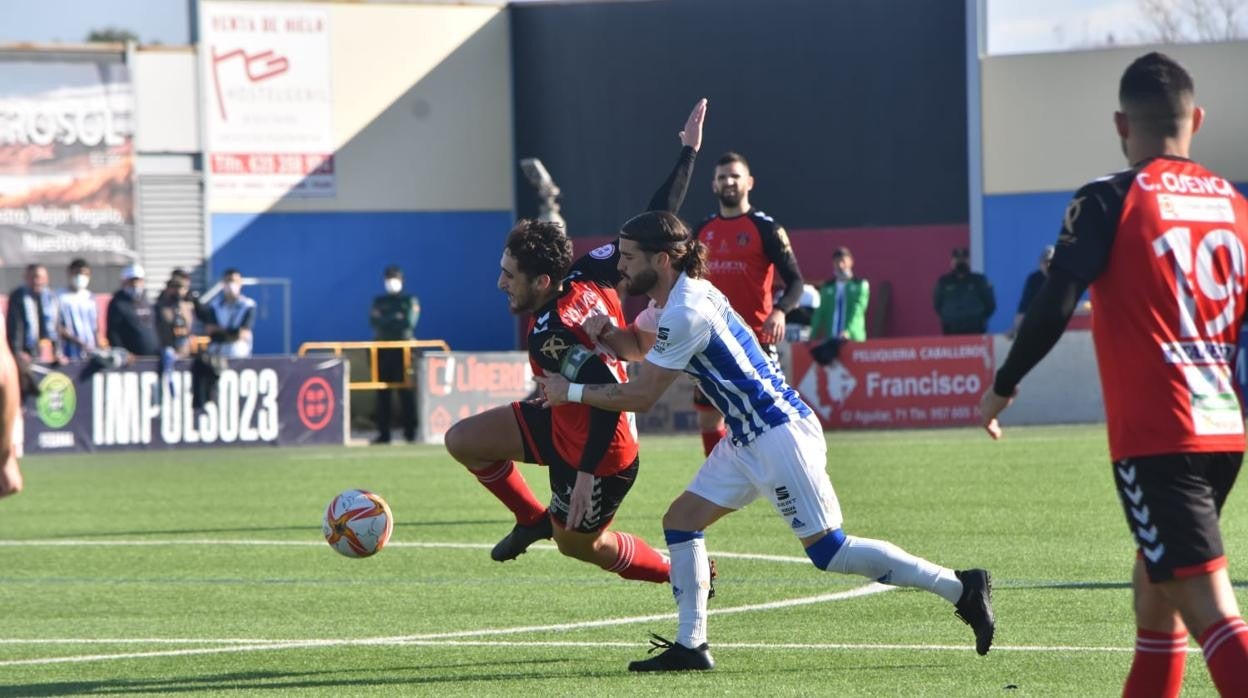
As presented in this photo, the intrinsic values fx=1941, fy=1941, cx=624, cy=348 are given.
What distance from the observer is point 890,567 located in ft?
24.7

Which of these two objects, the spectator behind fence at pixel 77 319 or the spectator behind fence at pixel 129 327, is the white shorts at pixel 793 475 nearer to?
the spectator behind fence at pixel 129 327

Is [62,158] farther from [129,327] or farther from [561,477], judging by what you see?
[561,477]

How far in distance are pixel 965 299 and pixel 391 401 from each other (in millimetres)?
8144

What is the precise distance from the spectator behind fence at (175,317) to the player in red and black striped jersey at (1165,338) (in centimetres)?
2056

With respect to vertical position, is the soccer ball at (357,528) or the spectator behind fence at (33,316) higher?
the spectator behind fence at (33,316)

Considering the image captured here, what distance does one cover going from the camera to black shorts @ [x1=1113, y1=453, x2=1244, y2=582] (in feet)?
16.6

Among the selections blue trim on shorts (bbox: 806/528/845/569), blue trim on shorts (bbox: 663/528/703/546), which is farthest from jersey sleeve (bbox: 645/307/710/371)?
blue trim on shorts (bbox: 806/528/845/569)

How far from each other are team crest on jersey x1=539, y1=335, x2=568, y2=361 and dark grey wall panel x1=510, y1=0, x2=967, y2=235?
2945 cm

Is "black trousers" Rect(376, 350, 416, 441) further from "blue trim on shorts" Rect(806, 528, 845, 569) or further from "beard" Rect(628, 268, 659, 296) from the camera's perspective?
"blue trim on shorts" Rect(806, 528, 845, 569)

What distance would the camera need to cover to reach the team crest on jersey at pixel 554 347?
8.61m

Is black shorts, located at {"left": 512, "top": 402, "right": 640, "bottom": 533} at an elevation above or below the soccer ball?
above

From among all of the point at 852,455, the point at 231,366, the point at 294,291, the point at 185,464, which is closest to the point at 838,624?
Answer: the point at 852,455

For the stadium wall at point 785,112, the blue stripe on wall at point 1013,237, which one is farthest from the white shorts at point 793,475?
the stadium wall at point 785,112

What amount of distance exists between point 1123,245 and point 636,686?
2952 millimetres
